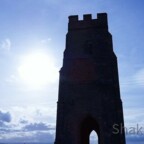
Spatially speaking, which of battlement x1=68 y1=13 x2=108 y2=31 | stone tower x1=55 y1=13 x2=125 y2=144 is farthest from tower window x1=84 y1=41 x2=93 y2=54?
battlement x1=68 y1=13 x2=108 y2=31

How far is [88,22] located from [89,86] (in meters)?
7.20

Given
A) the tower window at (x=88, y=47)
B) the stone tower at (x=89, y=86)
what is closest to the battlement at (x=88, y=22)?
the stone tower at (x=89, y=86)

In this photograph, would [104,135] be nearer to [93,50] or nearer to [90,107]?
[90,107]

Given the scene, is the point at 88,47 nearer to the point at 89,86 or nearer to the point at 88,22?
the point at 88,22

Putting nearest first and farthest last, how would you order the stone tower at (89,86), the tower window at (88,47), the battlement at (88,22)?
the stone tower at (89,86)
the tower window at (88,47)
the battlement at (88,22)

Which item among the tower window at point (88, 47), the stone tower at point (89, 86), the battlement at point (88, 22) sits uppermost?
the battlement at point (88, 22)

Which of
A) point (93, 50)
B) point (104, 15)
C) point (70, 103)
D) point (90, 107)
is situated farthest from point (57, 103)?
point (104, 15)

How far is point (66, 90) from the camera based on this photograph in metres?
20.5

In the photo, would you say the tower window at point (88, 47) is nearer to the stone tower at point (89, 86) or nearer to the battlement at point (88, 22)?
the stone tower at point (89, 86)

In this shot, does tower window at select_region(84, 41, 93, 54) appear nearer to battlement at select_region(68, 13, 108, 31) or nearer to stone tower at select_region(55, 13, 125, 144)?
stone tower at select_region(55, 13, 125, 144)

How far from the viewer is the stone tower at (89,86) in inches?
741

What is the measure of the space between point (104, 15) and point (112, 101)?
31.5 feet

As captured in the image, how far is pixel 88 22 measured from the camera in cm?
2320

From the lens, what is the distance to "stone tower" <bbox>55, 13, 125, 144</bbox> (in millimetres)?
18812
